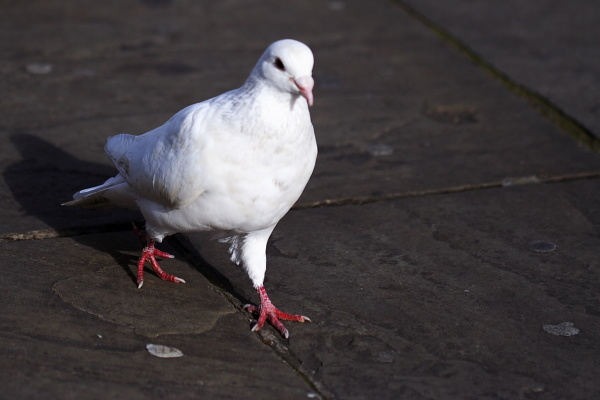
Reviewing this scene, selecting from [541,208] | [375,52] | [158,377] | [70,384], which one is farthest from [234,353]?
[375,52]

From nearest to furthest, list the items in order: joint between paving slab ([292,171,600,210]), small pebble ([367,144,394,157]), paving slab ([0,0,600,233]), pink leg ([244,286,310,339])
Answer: pink leg ([244,286,310,339]) → joint between paving slab ([292,171,600,210]) → paving slab ([0,0,600,233]) → small pebble ([367,144,394,157])

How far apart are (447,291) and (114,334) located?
159 cm

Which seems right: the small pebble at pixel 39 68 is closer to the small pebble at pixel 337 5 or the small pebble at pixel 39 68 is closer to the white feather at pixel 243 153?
the small pebble at pixel 337 5

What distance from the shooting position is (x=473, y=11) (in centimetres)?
801

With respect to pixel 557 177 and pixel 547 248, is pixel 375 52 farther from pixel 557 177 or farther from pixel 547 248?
pixel 547 248

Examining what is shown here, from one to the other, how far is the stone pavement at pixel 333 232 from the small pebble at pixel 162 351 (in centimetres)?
4

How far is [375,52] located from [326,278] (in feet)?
11.2

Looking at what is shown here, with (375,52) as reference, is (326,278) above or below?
below

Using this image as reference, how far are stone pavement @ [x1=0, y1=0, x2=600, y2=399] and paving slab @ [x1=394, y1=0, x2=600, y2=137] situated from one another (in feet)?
0.14

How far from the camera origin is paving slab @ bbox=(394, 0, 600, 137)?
637cm

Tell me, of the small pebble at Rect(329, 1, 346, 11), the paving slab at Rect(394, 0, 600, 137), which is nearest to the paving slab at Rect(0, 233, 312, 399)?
the paving slab at Rect(394, 0, 600, 137)

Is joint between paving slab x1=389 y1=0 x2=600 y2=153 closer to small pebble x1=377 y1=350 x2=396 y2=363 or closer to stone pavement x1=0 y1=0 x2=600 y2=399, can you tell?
stone pavement x1=0 y1=0 x2=600 y2=399

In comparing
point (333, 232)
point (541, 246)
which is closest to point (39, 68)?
point (333, 232)

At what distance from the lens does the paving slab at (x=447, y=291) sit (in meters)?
3.39
